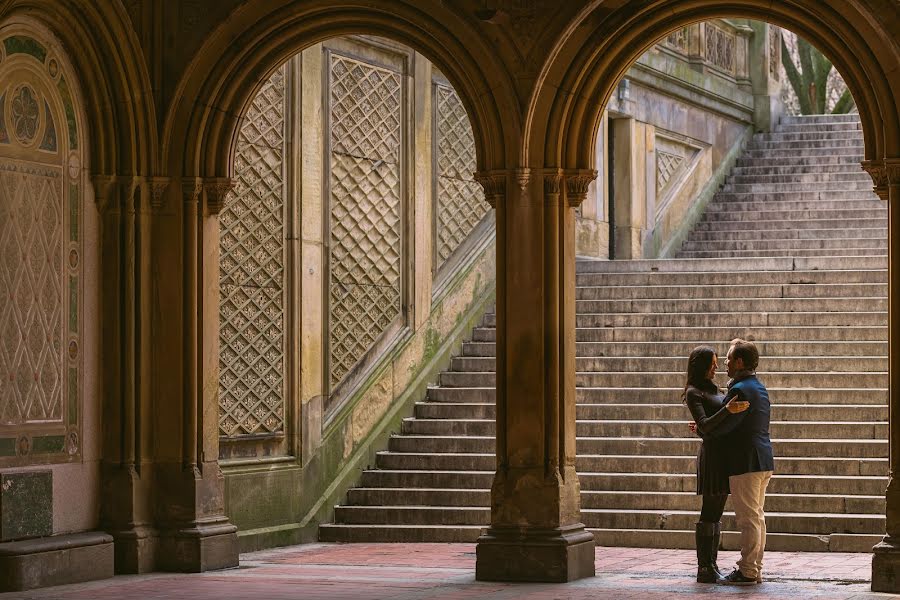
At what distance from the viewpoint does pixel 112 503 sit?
10.3m

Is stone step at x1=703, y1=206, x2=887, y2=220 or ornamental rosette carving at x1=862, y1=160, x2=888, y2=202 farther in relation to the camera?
stone step at x1=703, y1=206, x2=887, y2=220

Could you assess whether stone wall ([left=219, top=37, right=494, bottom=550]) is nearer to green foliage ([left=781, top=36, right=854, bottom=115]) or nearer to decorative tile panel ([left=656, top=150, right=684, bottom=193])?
decorative tile panel ([left=656, top=150, right=684, bottom=193])

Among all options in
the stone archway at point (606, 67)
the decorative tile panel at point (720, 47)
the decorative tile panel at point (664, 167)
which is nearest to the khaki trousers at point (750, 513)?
the stone archway at point (606, 67)

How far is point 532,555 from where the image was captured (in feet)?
31.6

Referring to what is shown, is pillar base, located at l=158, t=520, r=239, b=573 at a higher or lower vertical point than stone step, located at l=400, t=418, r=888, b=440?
lower

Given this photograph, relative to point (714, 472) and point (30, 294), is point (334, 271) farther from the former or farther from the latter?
point (714, 472)

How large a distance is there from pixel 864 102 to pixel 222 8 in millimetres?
4011

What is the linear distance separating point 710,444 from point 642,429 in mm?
3395

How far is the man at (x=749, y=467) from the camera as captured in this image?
30.2 ft

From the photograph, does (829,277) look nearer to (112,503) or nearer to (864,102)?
(864,102)

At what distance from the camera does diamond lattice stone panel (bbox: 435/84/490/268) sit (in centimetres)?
1462

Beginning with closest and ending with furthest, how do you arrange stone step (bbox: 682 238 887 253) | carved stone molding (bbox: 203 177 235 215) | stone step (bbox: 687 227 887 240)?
carved stone molding (bbox: 203 177 235 215)
stone step (bbox: 682 238 887 253)
stone step (bbox: 687 227 887 240)

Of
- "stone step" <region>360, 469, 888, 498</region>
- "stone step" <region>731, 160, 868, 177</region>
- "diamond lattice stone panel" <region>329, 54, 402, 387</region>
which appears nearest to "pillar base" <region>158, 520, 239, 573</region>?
"stone step" <region>360, 469, 888, 498</region>

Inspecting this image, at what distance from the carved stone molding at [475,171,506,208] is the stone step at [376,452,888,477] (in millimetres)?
2408
